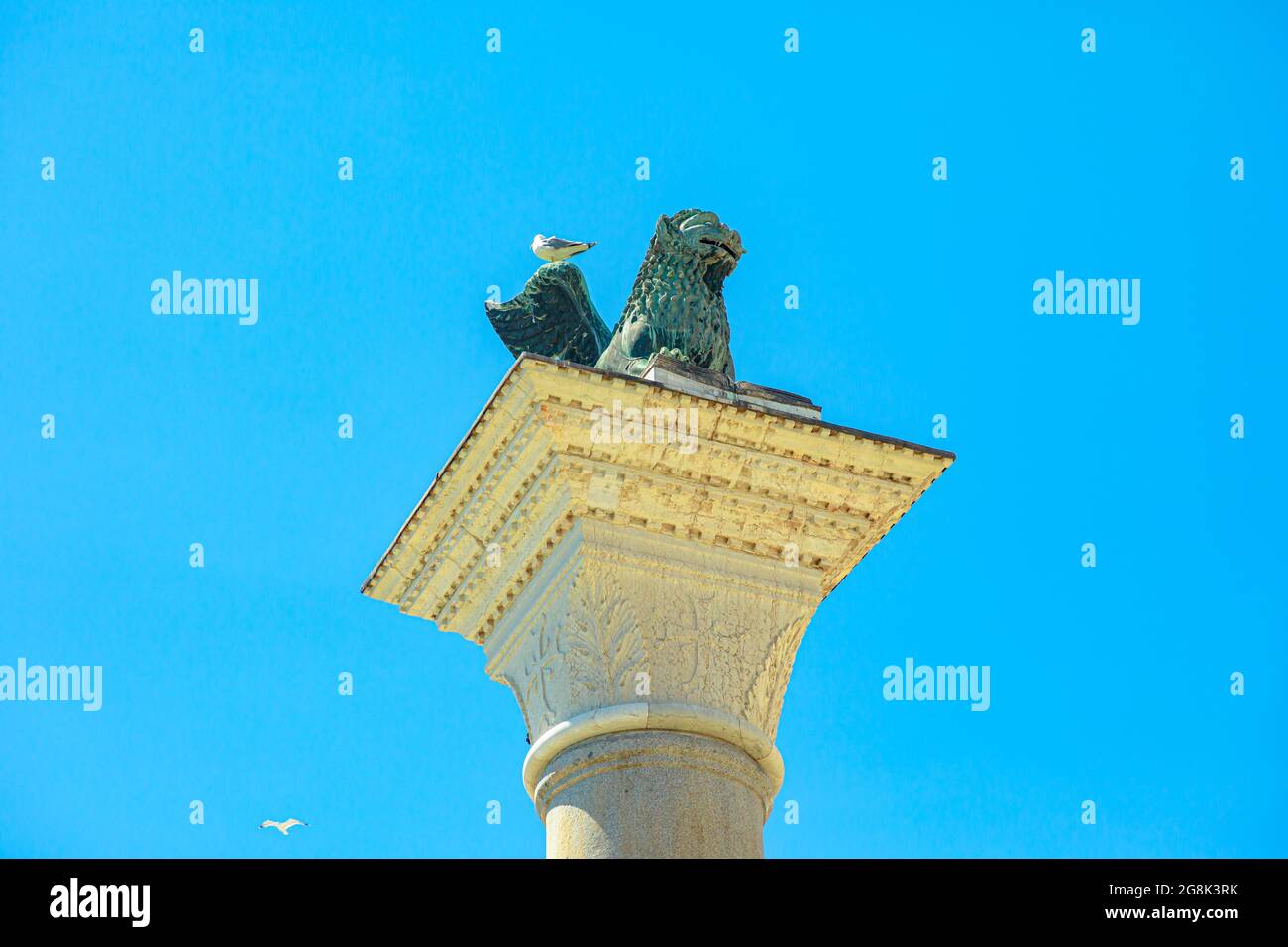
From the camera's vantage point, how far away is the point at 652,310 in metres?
14.0

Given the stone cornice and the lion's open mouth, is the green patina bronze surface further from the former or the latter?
the stone cornice

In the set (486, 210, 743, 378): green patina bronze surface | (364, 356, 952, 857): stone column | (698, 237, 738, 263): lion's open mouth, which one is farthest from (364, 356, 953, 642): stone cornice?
(698, 237, 738, 263): lion's open mouth

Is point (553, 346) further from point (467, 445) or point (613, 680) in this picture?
point (613, 680)

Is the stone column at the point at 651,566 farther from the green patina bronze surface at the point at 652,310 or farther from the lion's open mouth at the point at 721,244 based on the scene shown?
the lion's open mouth at the point at 721,244

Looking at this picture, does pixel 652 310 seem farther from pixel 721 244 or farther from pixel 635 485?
pixel 635 485

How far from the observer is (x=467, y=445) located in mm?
12805

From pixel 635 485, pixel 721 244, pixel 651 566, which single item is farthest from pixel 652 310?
pixel 651 566

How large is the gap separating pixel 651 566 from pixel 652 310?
7.19ft

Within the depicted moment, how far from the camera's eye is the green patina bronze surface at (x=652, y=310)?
13789 millimetres

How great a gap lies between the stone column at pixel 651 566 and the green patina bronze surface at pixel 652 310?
843mm

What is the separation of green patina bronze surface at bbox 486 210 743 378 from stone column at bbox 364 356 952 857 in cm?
84

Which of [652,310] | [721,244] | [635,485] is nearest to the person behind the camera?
[635,485]

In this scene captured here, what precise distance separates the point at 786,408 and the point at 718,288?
5.91ft
